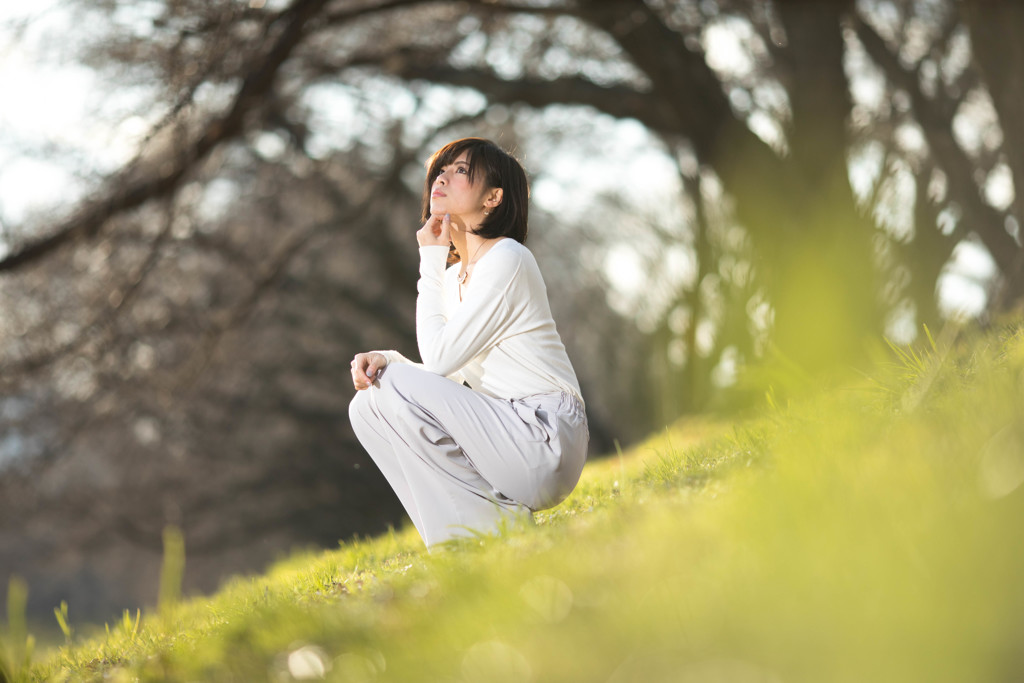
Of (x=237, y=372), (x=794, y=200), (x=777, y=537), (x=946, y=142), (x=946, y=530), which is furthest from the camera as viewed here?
(x=237, y=372)

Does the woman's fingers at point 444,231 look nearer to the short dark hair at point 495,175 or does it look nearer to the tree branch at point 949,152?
the short dark hair at point 495,175

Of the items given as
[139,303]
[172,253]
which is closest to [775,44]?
[172,253]

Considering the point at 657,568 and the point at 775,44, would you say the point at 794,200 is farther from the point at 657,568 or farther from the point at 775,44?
the point at 657,568

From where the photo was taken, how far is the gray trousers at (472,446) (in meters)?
2.39

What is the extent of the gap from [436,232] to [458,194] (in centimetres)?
16

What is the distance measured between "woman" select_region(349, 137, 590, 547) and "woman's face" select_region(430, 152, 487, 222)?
7 centimetres

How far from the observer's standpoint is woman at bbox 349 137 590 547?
241 centimetres

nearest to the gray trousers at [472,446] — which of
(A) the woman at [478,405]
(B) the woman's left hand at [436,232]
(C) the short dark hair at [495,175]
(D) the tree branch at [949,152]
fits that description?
(A) the woman at [478,405]

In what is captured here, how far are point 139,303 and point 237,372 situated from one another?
2.96 m

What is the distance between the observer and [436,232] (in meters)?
2.80

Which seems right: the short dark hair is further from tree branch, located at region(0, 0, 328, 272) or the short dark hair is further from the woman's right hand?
tree branch, located at region(0, 0, 328, 272)

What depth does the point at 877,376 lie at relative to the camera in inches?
81.2

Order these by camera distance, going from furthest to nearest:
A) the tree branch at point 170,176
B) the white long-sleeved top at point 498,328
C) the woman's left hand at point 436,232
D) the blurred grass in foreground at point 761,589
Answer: the tree branch at point 170,176 → the woman's left hand at point 436,232 → the white long-sleeved top at point 498,328 → the blurred grass in foreground at point 761,589

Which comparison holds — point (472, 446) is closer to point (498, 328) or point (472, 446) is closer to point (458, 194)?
point (498, 328)
